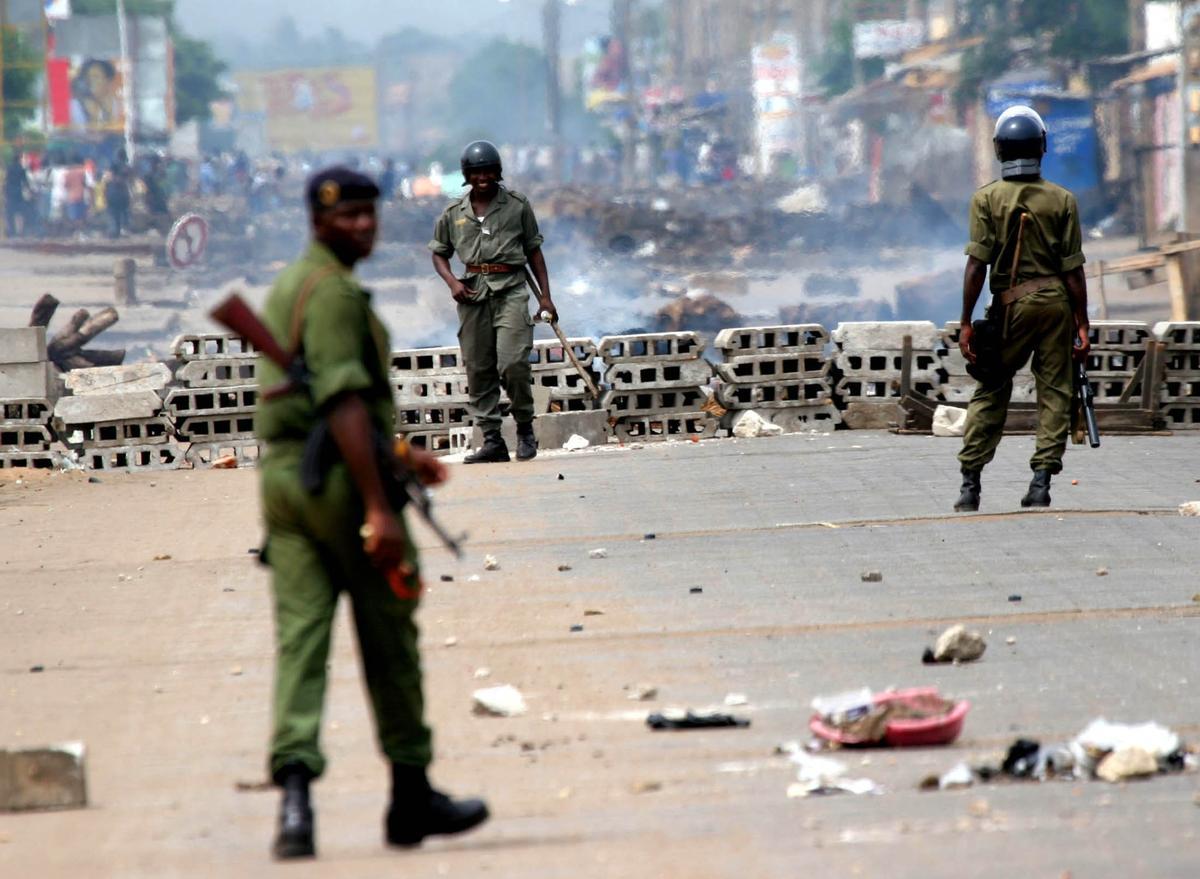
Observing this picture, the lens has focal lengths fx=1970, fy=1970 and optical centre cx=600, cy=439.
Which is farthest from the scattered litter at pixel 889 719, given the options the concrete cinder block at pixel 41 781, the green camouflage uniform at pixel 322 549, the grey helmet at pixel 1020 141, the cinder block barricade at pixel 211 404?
the cinder block barricade at pixel 211 404

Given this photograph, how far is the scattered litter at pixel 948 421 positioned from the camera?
12.8 m

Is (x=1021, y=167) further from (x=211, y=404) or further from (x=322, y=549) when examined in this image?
(x=211, y=404)

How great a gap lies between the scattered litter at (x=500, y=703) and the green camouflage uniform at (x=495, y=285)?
19.4 ft

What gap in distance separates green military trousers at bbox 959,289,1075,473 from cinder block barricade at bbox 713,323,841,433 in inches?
180

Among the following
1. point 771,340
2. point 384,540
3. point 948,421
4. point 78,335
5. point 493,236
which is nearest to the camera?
point 384,540

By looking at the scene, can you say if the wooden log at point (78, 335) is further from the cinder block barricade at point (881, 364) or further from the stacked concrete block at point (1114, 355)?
the stacked concrete block at point (1114, 355)

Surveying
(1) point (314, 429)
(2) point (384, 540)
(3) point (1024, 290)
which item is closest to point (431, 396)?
(3) point (1024, 290)

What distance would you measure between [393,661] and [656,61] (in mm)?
115568

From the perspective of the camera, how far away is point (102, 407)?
42.7 ft

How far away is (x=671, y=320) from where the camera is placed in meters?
31.8

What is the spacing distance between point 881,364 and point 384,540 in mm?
9989

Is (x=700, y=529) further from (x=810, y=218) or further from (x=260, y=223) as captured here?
(x=260, y=223)

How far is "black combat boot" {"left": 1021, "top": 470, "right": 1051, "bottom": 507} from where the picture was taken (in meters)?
9.23

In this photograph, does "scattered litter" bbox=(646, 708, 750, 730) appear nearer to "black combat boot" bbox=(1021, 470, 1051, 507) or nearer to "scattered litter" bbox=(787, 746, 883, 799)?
"scattered litter" bbox=(787, 746, 883, 799)
